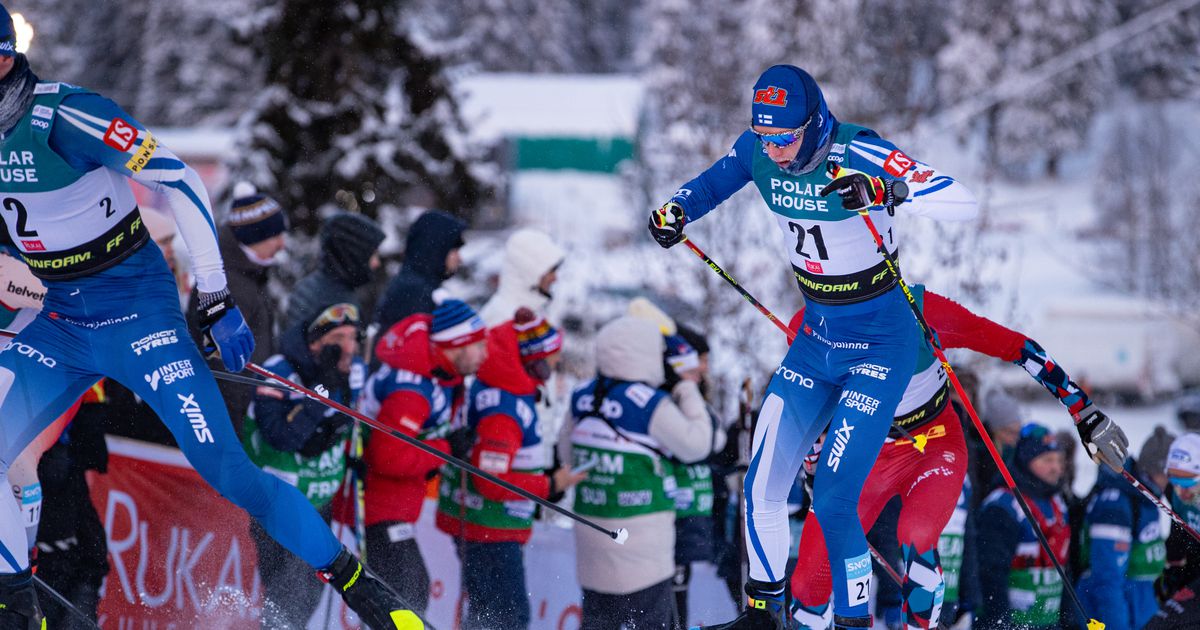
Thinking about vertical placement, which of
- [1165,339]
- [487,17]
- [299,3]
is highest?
[487,17]

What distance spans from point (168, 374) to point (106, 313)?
13.9 inches

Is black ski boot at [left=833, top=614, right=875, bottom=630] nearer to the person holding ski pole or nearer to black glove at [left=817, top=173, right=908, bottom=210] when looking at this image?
the person holding ski pole

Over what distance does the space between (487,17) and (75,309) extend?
39371 mm

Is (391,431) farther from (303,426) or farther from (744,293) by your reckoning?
(744,293)

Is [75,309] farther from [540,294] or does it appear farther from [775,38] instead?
[775,38]

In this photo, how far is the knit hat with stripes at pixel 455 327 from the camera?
17.8 feet

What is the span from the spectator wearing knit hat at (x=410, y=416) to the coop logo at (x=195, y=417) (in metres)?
1.23

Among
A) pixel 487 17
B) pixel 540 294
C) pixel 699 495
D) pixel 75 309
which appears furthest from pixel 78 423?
pixel 487 17

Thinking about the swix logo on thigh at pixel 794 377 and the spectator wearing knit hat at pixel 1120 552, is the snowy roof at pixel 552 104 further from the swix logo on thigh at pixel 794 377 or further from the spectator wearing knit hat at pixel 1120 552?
the swix logo on thigh at pixel 794 377

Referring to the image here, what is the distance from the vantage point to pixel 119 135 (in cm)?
414

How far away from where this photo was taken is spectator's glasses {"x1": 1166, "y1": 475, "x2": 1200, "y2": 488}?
17.5 ft

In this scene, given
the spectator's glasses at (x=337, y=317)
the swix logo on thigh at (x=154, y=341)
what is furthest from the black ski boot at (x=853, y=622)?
the swix logo on thigh at (x=154, y=341)

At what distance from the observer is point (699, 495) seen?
231 inches

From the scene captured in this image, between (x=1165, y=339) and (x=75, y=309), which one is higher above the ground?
(x=75, y=309)
